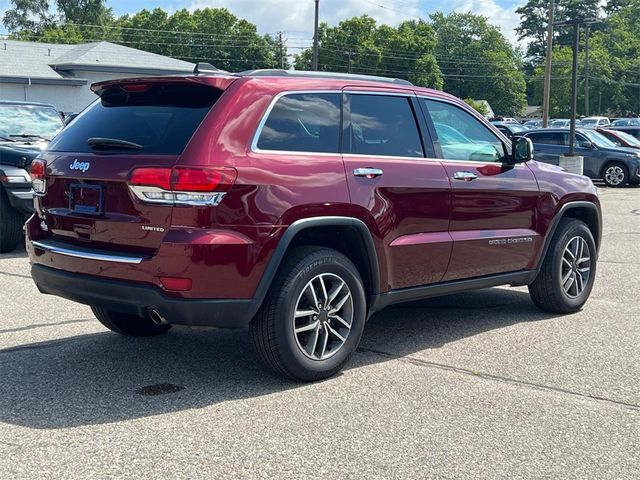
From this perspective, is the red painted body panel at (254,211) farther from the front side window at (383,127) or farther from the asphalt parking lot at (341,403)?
the asphalt parking lot at (341,403)

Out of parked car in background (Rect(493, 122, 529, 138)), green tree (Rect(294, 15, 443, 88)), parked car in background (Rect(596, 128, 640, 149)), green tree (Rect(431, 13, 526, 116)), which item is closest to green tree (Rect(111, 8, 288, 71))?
green tree (Rect(294, 15, 443, 88))

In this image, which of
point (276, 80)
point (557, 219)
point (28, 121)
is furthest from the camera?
point (28, 121)

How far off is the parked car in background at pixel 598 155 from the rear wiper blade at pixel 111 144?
18794 mm

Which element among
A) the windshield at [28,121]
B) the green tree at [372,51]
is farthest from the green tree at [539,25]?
the windshield at [28,121]

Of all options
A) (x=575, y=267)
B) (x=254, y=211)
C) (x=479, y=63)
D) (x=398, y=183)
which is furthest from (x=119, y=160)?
(x=479, y=63)

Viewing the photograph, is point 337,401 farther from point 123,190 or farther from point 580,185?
point 580,185

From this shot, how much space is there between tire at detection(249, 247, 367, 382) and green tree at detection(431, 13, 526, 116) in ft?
350

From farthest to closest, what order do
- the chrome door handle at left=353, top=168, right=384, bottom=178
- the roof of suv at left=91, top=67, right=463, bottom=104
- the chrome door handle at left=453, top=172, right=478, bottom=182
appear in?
the chrome door handle at left=453, top=172, right=478, bottom=182, the chrome door handle at left=353, top=168, right=384, bottom=178, the roof of suv at left=91, top=67, right=463, bottom=104

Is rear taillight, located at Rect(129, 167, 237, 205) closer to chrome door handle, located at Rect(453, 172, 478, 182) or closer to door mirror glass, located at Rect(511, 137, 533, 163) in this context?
chrome door handle, located at Rect(453, 172, 478, 182)

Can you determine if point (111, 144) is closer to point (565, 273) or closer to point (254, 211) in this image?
point (254, 211)

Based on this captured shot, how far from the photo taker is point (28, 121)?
11609 mm

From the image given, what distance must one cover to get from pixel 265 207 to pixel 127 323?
1.86 m

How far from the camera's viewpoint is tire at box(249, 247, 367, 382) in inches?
181

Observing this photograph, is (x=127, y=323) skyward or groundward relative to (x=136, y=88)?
groundward
